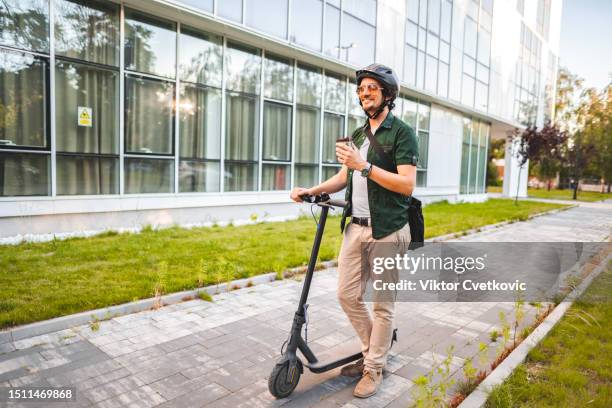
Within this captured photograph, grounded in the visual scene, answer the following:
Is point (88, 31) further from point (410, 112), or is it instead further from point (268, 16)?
point (410, 112)

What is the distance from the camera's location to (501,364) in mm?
3656

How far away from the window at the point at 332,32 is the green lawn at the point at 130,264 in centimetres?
654

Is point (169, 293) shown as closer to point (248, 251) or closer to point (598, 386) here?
point (248, 251)

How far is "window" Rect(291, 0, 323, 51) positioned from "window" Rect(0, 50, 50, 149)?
21.8 ft

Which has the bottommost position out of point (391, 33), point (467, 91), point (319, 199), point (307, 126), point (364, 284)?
point (364, 284)

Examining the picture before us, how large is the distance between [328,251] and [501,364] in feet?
14.7

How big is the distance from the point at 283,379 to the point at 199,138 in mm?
8326

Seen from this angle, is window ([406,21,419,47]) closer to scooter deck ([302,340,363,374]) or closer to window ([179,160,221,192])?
window ([179,160,221,192])

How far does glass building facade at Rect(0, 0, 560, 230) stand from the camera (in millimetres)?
7895

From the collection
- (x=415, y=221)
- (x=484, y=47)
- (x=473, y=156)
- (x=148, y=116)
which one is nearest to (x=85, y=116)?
(x=148, y=116)

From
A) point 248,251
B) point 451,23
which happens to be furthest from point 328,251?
point 451,23

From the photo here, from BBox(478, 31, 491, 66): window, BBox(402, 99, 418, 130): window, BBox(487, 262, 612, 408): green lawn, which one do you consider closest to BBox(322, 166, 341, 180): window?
BBox(402, 99, 418, 130): window

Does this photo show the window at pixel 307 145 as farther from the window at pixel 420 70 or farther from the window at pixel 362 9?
the window at pixel 420 70

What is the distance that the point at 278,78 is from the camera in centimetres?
1233
